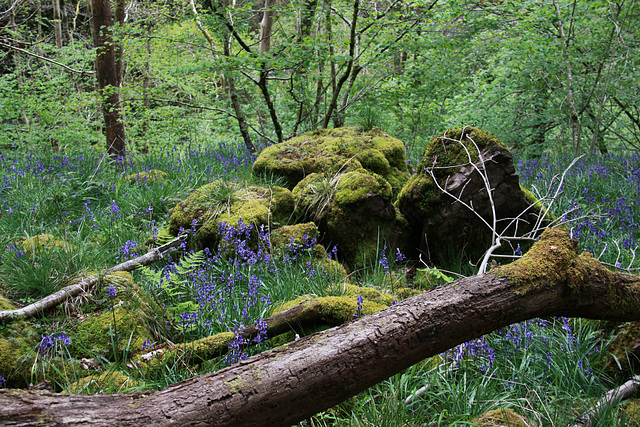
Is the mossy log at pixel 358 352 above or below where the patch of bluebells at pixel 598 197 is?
above

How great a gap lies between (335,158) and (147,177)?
273 cm

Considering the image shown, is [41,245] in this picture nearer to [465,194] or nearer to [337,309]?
[337,309]

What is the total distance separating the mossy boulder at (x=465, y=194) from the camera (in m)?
4.26

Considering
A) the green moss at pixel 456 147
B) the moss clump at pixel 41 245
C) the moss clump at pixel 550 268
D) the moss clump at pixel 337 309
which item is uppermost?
the green moss at pixel 456 147

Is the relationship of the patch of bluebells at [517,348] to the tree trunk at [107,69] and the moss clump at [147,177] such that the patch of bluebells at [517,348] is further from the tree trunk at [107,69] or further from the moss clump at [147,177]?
the tree trunk at [107,69]

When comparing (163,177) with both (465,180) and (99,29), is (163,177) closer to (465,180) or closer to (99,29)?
(99,29)

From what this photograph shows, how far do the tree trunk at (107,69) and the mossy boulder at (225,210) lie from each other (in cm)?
325

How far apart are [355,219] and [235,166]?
2.86 metres

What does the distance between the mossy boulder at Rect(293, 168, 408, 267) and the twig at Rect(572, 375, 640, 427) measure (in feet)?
8.02

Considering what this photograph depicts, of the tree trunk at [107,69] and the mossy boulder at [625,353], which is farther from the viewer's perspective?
the tree trunk at [107,69]

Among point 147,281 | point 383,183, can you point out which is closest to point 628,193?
point 383,183

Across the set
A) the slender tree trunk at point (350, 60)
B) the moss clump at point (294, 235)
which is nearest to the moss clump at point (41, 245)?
the moss clump at point (294, 235)

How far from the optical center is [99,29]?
7355 millimetres

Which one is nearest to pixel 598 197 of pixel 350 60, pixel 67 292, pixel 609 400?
pixel 350 60
